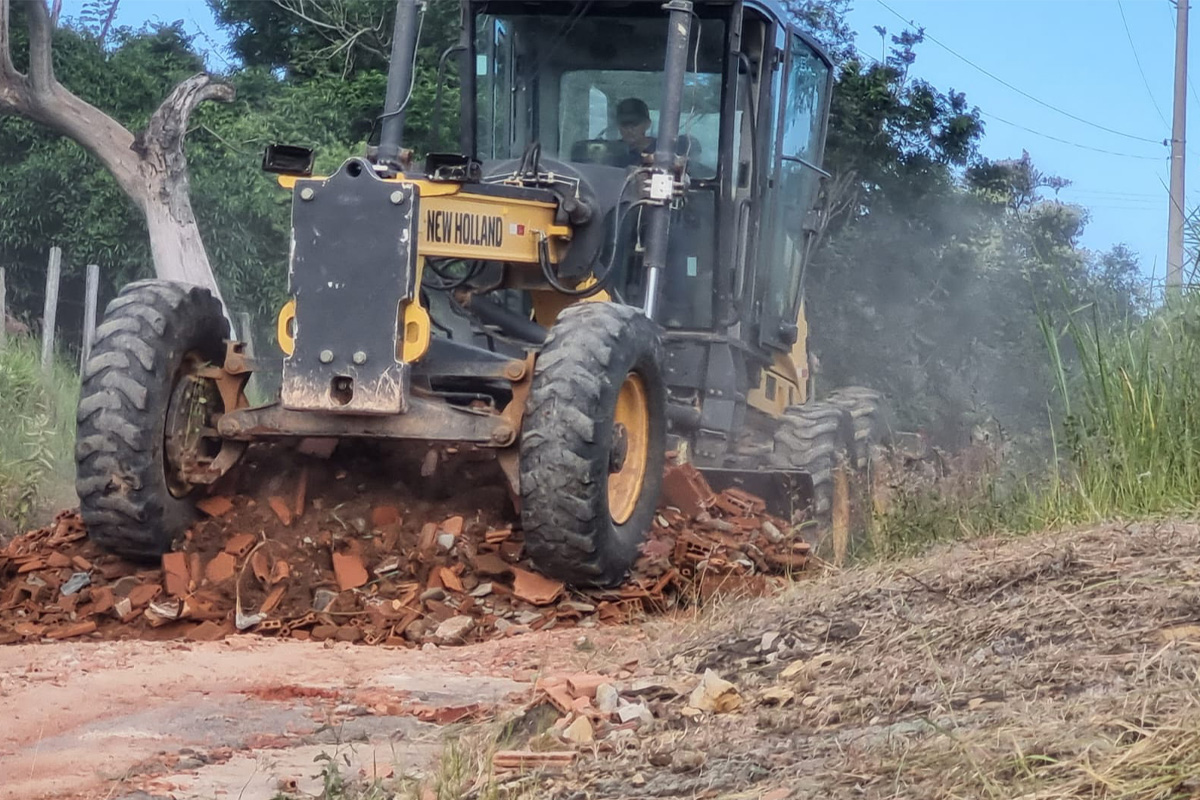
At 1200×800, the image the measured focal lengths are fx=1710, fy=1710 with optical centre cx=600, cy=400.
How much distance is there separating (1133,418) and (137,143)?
9775 mm

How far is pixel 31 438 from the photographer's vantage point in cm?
1073

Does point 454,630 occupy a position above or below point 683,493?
below

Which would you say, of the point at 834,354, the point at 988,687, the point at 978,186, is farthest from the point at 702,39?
the point at 978,186

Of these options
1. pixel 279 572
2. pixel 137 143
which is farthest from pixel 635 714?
pixel 137 143

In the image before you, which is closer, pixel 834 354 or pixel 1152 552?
pixel 1152 552

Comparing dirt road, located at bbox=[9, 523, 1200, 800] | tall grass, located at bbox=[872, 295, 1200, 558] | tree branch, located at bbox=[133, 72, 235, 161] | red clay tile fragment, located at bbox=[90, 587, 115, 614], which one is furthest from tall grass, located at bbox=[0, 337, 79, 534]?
tall grass, located at bbox=[872, 295, 1200, 558]

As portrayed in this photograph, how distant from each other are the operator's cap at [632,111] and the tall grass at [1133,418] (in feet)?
8.25

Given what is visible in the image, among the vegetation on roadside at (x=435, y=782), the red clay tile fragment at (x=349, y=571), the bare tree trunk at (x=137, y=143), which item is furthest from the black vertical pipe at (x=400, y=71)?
the bare tree trunk at (x=137, y=143)

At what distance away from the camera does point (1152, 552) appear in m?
5.00

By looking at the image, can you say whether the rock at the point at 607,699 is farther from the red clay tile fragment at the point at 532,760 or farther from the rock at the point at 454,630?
the rock at the point at 454,630

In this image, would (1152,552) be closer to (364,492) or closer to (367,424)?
(367,424)

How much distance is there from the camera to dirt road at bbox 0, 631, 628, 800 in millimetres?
3973

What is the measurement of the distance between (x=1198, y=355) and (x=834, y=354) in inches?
418

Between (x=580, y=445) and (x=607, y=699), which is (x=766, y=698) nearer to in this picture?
(x=607, y=699)
